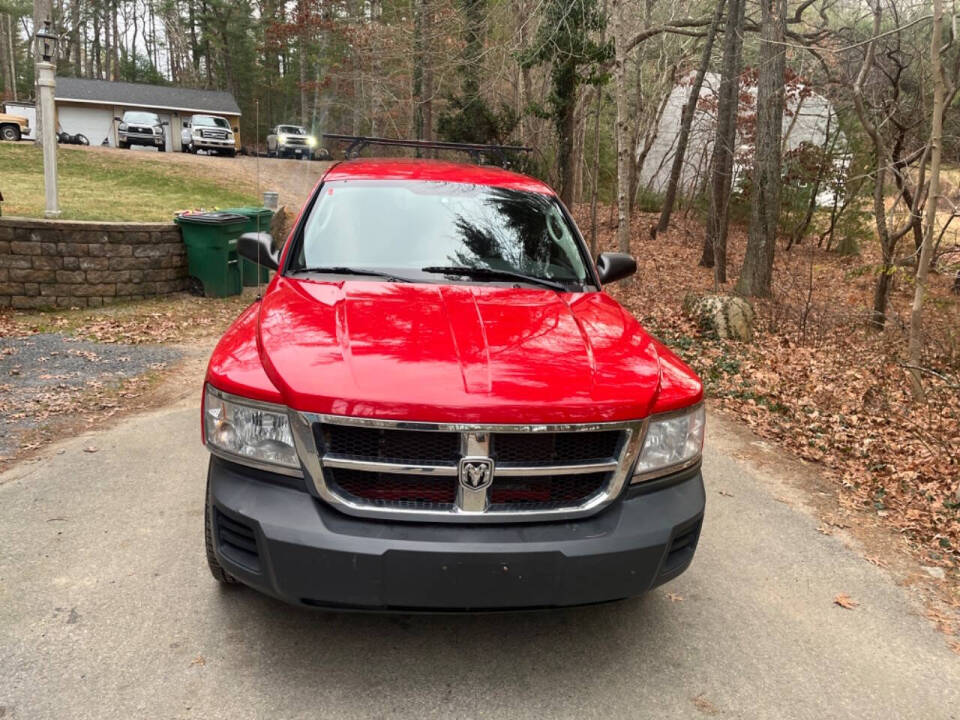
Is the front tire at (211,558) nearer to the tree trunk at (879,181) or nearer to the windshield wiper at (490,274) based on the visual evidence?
the windshield wiper at (490,274)

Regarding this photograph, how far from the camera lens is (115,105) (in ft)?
128

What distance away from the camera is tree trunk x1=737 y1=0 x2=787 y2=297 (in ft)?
36.9

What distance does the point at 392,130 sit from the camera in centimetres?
3350

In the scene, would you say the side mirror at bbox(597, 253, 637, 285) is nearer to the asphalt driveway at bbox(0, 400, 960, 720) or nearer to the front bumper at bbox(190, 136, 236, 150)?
the asphalt driveway at bbox(0, 400, 960, 720)

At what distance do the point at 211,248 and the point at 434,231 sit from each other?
22.6 feet

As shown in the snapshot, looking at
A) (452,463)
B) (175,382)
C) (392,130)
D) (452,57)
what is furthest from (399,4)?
(452,463)

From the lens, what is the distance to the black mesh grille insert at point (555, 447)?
2.42m

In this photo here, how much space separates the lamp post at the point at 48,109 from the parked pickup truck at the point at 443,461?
9.86 meters

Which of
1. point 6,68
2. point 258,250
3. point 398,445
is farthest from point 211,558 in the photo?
point 6,68

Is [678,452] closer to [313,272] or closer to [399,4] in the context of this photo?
[313,272]

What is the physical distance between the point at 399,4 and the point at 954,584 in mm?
29836

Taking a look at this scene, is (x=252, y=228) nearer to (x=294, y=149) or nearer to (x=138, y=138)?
(x=138, y=138)

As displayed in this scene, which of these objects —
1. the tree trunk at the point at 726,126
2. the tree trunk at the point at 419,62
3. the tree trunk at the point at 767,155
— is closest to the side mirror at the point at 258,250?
the tree trunk at the point at 767,155

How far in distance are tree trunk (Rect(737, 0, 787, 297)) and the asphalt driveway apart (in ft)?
28.9
